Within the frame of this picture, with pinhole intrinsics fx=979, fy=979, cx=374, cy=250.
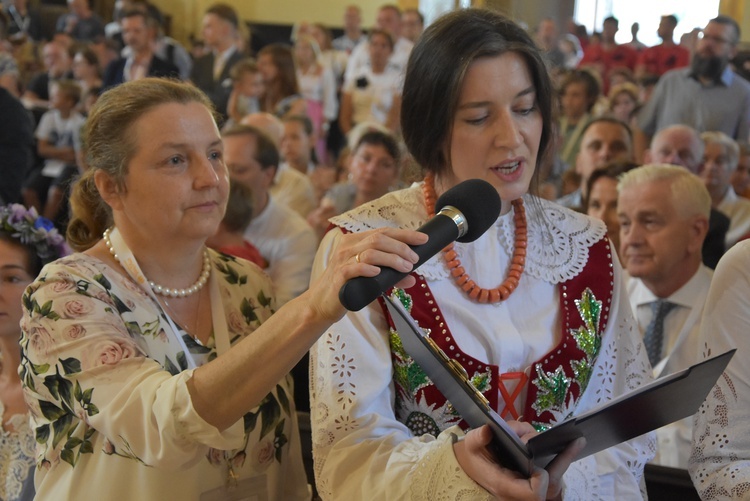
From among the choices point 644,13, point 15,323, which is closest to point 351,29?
point 644,13

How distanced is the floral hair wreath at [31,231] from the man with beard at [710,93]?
14.1 ft

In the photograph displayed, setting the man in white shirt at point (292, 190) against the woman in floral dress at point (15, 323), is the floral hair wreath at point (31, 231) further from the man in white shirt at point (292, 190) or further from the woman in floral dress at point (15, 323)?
the man in white shirt at point (292, 190)

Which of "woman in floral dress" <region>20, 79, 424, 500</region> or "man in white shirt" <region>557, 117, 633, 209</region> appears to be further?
"man in white shirt" <region>557, 117, 633, 209</region>

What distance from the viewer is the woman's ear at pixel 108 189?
6.47 ft

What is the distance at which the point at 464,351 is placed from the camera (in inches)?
66.1

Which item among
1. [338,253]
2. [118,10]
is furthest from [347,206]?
[118,10]

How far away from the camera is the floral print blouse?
61.9 inches

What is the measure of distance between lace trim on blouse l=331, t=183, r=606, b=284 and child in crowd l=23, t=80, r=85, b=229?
5.39 meters

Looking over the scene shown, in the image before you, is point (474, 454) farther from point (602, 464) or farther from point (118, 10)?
point (118, 10)

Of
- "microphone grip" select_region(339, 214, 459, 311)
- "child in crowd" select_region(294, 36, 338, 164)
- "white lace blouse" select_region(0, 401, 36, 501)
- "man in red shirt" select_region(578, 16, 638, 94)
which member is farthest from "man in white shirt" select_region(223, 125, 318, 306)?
"man in red shirt" select_region(578, 16, 638, 94)

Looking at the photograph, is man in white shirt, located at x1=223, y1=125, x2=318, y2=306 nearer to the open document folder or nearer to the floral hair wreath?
the floral hair wreath

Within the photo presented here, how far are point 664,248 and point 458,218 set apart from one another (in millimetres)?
1933

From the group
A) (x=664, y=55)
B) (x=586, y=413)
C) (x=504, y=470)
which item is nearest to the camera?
(x=586, y=413)

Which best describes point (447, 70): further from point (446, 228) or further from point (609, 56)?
point (609, 56)
